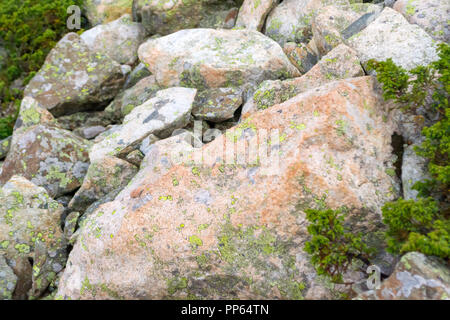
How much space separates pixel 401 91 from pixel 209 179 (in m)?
3.87

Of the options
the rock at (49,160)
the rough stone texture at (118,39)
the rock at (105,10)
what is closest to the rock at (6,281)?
the rock at (49,160)

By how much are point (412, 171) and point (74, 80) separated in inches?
432

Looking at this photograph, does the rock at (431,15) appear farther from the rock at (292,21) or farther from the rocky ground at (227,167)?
the rock at (292,21)

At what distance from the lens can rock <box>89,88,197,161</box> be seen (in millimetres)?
10586

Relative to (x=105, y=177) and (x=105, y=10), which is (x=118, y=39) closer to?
(x=105, y=10)

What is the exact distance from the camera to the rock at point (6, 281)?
8.17 meters

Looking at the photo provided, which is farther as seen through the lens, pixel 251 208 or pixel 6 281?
pixel 6 281

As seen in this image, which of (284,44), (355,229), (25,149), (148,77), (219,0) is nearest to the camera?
(355,229)

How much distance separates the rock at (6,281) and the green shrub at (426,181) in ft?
23.6

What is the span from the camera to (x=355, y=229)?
698 cm

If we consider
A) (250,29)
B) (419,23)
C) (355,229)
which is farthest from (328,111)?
(250,29)

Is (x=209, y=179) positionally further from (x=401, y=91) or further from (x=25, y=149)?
(x=25, y=149)

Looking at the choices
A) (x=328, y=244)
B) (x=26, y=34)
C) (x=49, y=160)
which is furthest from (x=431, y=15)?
(x=26, y=34)

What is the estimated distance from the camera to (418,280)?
18.4 ft
